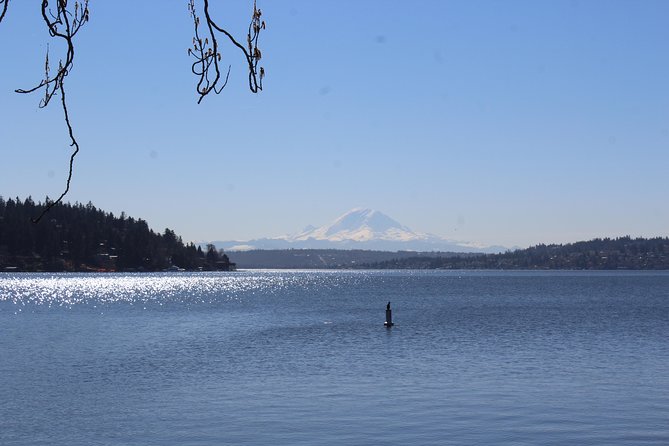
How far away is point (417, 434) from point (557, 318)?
8711cm

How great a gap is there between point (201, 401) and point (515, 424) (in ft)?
53.2

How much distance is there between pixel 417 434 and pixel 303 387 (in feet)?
46.5

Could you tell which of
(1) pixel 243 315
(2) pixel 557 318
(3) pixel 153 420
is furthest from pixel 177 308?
(3) pixel 153 420

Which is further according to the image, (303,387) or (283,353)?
(283,353)

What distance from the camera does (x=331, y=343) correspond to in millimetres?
76000

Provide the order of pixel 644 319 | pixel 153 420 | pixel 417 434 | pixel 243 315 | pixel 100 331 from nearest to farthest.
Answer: pixel 417 434
pixel 153 420
pixel 100 331
pixel 644 319
pixel 243 315

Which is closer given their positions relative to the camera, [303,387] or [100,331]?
[303,387]

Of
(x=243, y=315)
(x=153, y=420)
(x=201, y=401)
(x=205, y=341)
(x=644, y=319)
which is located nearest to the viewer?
(x=153, y=420)

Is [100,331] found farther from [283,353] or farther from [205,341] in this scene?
[283,353]

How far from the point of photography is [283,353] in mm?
67250

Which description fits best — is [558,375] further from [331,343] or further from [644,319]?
[644,319]

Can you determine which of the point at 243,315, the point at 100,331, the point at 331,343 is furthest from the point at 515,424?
the point at 243,315

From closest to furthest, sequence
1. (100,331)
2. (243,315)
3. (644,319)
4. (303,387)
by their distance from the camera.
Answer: (303,387) → (100,331) → (644,319) → (243,315)

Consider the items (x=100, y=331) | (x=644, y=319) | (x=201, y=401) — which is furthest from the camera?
(x=644, y=319)
